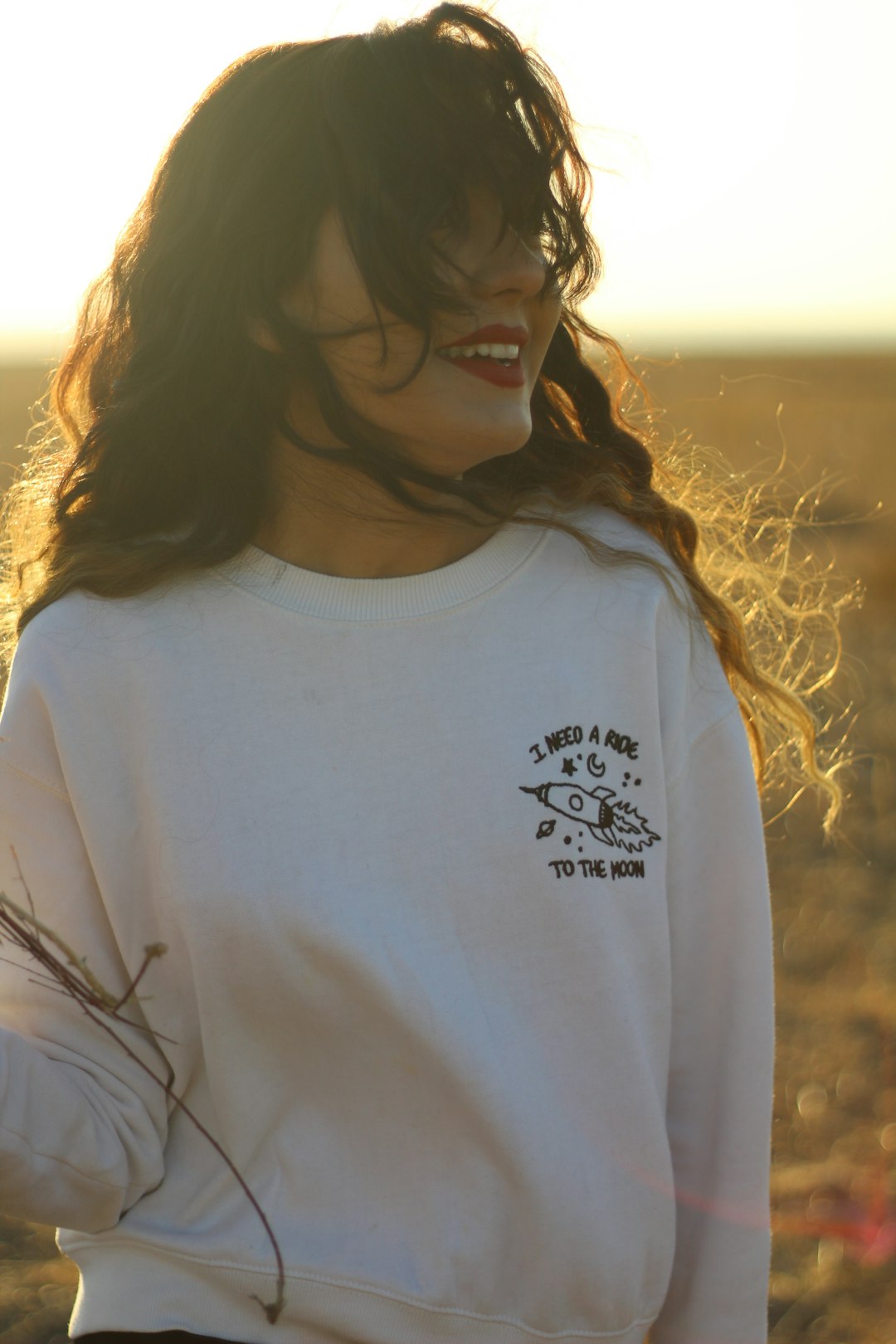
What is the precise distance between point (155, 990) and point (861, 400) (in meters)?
34.2

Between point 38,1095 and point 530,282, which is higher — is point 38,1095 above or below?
below

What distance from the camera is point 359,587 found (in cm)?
174

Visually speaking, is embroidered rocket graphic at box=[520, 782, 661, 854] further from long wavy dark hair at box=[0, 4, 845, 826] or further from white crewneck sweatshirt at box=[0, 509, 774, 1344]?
long wavy dark hair at box=[0, 4, 845, 826]

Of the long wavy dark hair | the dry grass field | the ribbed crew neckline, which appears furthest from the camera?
the dry grass field

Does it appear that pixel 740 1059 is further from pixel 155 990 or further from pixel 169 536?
pixel 169 536

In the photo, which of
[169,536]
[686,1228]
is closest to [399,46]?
[169,536]

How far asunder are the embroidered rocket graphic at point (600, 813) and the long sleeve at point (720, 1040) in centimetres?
8

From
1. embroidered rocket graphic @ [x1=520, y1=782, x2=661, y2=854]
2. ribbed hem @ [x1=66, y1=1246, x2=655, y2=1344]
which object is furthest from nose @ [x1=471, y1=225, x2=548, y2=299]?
ribbed hem @ [x1=66, y1=1246, x2=655, y2=1344]

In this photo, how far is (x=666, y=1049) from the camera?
1764mm

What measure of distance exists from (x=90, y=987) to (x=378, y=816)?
38 cm

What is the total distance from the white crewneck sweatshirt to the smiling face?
0.64ft

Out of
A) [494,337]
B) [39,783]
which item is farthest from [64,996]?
[494,337]

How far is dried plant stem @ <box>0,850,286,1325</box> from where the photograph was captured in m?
1.53

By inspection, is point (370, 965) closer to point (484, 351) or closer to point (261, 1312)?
point (261, 1312)
